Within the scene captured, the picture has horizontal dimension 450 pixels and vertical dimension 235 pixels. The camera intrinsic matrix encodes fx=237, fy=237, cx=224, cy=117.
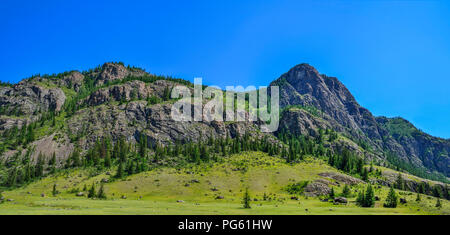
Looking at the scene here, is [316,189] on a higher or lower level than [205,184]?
lower

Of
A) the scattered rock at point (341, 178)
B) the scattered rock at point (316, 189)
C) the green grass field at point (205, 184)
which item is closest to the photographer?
the green grass field at point (205, 184)

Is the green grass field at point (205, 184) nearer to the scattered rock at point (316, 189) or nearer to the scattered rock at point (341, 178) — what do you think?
the scattered rock at point (316, 189)

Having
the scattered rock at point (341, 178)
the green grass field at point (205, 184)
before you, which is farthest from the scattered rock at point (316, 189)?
the scattered rock at point (341, 178)

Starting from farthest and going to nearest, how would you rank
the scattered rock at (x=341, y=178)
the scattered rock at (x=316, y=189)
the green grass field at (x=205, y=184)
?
1. the scattered rock at (x=341, y=178)
2. the scattered rock at (x=316, y=189)
3. the green grass field at (x=205, y=184)

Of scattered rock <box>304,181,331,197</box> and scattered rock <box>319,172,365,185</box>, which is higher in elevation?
scattered rock <box>319,172,365,185</box>

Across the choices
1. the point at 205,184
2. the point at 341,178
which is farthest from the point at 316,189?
the point at 205,184

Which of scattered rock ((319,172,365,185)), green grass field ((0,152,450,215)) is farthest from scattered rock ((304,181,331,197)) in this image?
scattered rock ((319,172,365,185))

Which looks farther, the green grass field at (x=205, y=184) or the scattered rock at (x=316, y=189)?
the scattered rock at (x=316, y=189)

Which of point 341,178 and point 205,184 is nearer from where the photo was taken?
point 205,184

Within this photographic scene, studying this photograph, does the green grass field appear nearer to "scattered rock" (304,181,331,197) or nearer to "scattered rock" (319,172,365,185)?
"scattered rock" (304,181,331,197)

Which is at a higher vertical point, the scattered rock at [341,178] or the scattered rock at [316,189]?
the scattered rock at [341,178]

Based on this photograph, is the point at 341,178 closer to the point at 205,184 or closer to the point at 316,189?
the point at 316,189
